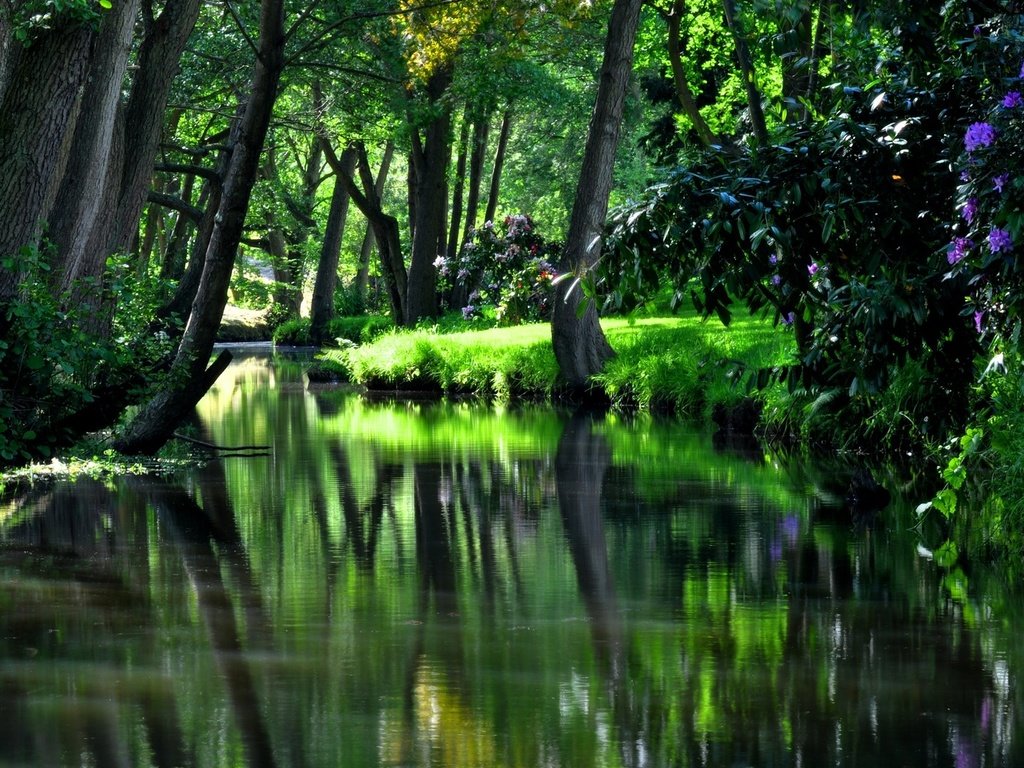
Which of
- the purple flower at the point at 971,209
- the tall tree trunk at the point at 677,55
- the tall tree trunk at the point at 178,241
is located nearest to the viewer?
the purple flower at the point at 971,209

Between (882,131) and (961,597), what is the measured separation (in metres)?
2.20

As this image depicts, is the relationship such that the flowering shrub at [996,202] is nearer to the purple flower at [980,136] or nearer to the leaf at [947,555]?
the purple flower at [980,136]

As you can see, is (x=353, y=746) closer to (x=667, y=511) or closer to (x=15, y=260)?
(x=667, y=511)

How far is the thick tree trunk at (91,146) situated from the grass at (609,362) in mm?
6673

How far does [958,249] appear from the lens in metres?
6.39

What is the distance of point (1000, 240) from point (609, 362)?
15.5 metres

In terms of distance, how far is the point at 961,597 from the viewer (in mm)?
6957

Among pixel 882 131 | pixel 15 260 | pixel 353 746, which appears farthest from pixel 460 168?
pixel 353 746

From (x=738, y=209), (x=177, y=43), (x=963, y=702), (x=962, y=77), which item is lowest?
(x=963, y=702)

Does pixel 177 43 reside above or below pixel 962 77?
above

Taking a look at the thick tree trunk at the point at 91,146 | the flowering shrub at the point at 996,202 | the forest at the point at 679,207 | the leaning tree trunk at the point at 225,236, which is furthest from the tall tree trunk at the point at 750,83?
the thick tree trunk at the point at 91,146

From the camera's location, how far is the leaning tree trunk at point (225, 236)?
1286cm

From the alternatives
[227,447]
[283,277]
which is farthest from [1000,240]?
[283,277]

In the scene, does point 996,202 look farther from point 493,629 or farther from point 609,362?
point 609,362
